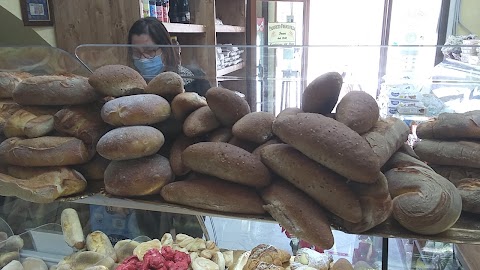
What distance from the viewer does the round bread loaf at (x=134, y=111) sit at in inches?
27.0

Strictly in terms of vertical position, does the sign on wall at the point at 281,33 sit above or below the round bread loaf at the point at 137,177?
above

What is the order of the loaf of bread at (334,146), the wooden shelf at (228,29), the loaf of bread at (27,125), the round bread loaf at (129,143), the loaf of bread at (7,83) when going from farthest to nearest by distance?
the wooden shelf at (228,29) < the loaf of bread at (7,83) < the loaf of bread at (27,125) < the round bread loaf at (129,143) < the loaf of bread at (334,146)

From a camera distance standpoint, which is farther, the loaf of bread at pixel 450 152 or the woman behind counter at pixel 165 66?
the woman behind counter at pixel 165 66

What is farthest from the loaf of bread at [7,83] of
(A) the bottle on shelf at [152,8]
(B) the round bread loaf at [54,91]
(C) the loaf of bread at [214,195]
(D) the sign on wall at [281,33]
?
(D) the sign on wall at [281,33]

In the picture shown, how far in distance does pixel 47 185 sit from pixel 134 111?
0.22 metres

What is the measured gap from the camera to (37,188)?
709mm

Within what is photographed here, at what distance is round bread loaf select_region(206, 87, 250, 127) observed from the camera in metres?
0.68

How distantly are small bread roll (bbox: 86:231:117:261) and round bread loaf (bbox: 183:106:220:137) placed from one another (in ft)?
1.88

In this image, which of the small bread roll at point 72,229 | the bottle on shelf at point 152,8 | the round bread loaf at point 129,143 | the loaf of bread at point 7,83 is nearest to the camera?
the round bread loaf at point 129,143

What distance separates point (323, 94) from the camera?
64cm

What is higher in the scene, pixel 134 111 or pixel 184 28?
pixel 184 28

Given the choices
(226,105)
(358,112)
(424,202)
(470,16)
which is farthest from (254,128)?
(470,16)

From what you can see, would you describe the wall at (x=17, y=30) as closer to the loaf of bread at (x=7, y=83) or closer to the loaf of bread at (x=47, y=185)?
the loaf of bread at (x=7, y=83)

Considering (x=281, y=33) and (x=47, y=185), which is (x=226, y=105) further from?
(x=281, y=33)
